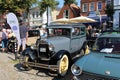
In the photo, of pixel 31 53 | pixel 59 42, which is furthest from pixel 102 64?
pixel 31 53

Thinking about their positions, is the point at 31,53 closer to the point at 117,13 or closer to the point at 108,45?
the point at 108,45

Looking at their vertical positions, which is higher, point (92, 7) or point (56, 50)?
point (92, 7)

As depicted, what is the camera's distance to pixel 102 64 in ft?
17.8

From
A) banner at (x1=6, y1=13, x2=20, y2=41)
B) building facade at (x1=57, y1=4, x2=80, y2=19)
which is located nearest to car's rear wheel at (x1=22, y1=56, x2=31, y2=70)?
banner at (x1=6, y1=13, x2=20, y2=41)

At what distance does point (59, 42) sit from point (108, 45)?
286 centimetres

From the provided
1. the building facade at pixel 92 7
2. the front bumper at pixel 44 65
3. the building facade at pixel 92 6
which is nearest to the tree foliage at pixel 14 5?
the building facade at pixel 92 7

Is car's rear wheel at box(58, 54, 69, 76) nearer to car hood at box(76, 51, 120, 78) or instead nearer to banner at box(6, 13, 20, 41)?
car hood at box(76, 51, 120, 78)

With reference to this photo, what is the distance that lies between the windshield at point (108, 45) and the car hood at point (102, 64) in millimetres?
336

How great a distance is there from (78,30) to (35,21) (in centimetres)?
5710

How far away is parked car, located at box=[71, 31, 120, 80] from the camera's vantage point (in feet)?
17.0

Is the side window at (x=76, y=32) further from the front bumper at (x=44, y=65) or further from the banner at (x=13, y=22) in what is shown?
the banner at (x=13, y=22)

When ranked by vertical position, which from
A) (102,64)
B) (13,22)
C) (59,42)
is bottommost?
(102,64)

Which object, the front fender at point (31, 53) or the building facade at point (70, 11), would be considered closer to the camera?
the front fender at point (31, 53)

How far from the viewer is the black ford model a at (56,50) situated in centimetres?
829
